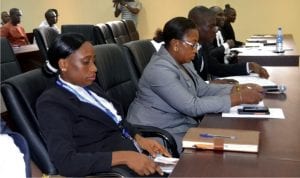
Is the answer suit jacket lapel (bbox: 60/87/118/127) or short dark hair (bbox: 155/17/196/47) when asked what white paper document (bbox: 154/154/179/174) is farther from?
short dark hair (bbox: 155/17/196/47)

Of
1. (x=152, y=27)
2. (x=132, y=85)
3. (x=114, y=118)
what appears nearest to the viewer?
(x=114, y=118)

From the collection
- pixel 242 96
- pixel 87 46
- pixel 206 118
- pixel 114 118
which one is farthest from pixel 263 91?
pixel 87 46

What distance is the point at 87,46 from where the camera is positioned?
1534 millimetres

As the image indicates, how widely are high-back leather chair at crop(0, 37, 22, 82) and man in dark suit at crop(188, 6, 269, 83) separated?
130cm

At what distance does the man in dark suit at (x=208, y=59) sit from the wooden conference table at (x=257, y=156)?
105cm

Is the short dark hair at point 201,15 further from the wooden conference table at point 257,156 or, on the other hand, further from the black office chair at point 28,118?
the black office chair at point 28,118

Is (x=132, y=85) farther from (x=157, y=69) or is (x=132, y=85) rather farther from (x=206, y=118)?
(x=206, y=118)

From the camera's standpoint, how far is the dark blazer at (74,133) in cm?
131

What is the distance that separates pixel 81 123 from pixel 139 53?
0.99 metres

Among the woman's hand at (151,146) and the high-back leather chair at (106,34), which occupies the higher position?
the high-back leather chair at (106,34)

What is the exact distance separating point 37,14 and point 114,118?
305 inches

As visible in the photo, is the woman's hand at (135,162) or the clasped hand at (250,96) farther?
the clasped hand at (250,96)

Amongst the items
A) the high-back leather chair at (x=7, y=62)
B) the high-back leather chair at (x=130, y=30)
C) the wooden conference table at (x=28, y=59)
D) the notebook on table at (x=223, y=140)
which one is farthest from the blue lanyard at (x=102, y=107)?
the high-back leather chair at (x=130, y=30)

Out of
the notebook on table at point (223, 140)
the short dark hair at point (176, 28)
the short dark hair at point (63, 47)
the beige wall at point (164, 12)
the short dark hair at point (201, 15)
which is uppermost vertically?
the short dark hair at point (63, 47)
